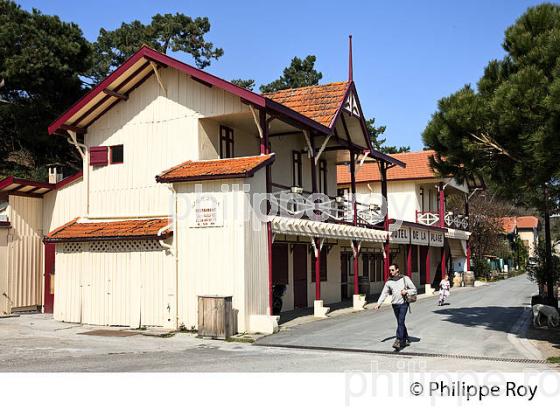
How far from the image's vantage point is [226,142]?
728 inches

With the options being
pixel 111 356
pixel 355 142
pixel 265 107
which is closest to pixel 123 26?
pixel 355 142

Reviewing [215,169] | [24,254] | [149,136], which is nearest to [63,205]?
[24,254]

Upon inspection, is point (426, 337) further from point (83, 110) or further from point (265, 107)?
point (83, 110)

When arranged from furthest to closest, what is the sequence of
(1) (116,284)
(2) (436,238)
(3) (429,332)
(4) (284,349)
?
(2) (436,238)
(1) (116,284)
(3) (429,332)
(4) (284,349)

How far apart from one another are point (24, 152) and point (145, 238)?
18337 millimetres

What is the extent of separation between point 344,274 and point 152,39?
2531cm

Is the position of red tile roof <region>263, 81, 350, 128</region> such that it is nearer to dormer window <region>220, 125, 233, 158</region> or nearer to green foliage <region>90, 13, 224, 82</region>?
dormer window <region>220, 125, 233, 158</region>

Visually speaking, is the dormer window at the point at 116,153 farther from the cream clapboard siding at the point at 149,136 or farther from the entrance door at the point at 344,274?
the entrance door at the point at 344,274

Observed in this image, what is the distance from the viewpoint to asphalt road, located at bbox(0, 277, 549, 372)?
10461 mm

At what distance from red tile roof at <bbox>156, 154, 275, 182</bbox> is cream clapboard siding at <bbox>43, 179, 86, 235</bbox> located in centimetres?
449

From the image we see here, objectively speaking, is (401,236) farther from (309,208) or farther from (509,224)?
(509,224)

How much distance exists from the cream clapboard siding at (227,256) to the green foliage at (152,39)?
29.5 metres

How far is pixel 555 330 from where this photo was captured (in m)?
14.9

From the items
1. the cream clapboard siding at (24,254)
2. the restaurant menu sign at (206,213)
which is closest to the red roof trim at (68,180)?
the cream clapboard siding at (24,254)
